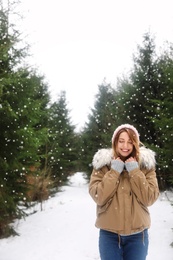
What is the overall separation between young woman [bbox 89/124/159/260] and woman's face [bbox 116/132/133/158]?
12 cm

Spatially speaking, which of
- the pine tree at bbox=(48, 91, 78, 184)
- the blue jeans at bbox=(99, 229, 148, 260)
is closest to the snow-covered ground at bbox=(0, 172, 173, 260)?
the blue jeans at bbox=(99, 229, 148, 260)

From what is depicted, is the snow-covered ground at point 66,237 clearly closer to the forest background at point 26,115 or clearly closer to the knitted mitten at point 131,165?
the forest background at point 26,115

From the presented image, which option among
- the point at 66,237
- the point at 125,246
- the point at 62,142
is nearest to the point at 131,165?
the point at 125,246

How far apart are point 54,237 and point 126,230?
5.77m

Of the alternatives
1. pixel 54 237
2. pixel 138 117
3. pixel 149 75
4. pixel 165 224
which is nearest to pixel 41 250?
pixel 54 237

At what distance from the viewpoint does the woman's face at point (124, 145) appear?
3.11m

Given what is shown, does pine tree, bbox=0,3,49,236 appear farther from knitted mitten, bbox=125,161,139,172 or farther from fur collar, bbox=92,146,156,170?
knitted mitten, bbox=125,161,139,172

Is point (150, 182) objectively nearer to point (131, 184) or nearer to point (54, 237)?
point (131, 184)

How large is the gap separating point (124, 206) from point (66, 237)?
5688mm

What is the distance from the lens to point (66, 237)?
805 cm

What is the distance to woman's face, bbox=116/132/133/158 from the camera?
3.11m

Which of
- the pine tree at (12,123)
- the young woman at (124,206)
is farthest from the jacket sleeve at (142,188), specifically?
the pine tree at (12,123)

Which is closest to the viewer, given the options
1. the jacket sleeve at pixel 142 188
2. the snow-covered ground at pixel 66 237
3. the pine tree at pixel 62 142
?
the jacket sleeve at pixel 142 188

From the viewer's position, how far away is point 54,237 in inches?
319
